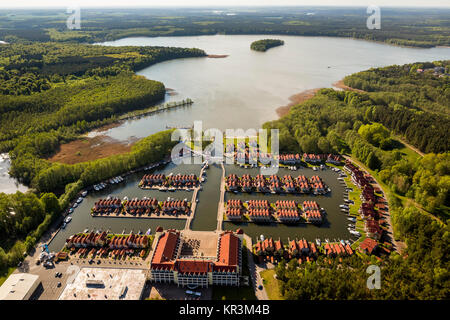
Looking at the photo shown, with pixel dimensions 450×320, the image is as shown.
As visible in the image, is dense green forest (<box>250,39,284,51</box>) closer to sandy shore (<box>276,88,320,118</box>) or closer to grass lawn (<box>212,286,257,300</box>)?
sandy shore (<box>276,88,320,118</box>)

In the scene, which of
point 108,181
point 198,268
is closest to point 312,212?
point 198,268

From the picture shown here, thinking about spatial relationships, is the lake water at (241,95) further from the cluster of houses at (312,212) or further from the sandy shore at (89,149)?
the sandy shore at (89,149)

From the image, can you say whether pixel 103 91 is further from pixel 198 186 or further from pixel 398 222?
pixel 398 222

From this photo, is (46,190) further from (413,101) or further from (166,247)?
(413,101)

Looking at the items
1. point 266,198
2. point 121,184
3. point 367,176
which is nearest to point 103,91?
point 121,184

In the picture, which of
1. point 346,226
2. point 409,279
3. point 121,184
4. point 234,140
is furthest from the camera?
point 234,140

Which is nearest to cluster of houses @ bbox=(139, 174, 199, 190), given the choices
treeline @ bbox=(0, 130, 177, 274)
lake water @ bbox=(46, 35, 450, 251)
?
lake water @ bbox=(46, 35, 450, 251)
